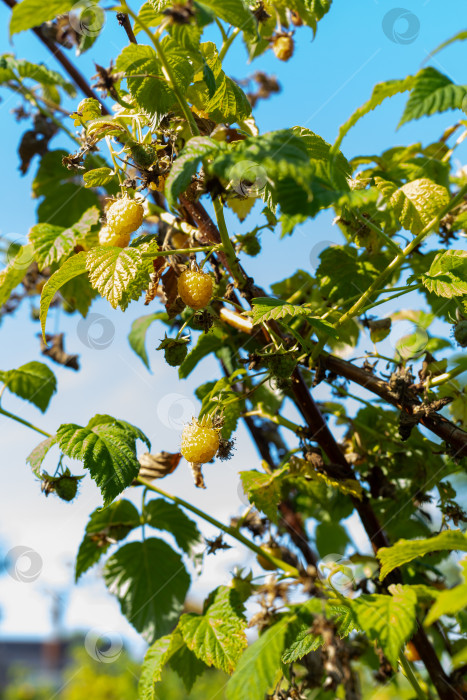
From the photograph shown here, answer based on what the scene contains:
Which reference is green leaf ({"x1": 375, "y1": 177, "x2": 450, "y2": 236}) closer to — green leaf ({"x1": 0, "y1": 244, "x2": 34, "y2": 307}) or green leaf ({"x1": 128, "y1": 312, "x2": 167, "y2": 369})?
green leaf ({"x1": 128, "y1": 312, "x2": 167, "y2": 369})

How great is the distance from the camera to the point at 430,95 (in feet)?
1.93

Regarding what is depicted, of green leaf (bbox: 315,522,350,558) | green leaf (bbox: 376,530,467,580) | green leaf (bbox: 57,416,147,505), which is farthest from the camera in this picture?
green leaf (bbox: 315,522,350,558)

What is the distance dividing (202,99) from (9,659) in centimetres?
1453

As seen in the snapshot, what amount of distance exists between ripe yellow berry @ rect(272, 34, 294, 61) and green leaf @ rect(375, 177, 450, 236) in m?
0.67

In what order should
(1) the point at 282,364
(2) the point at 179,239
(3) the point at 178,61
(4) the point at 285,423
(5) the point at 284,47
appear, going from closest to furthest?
(3) the point at 178,61
(1) the point at 282,364
(4) the point at 285,423
(2) the point at 179,239
(5) the point at 284,47

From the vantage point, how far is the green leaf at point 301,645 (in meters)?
0.73

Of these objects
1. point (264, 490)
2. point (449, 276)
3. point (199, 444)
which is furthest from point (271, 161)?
point (264, 490)

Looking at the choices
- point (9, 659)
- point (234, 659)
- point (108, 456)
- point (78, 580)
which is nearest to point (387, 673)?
point (234, 659)

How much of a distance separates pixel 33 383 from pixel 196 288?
0.58m

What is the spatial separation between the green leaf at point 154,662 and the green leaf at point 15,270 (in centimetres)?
69

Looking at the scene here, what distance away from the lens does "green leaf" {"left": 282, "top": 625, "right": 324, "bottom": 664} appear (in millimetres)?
731

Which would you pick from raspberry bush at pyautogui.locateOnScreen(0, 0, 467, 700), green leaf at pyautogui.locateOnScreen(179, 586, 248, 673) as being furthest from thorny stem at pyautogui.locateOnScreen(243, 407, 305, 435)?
green leaf at pyautogui.locateOnScreen(179, 586, 248, 673)

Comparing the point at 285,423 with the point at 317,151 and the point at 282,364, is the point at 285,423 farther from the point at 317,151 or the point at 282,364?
the point at 317,151

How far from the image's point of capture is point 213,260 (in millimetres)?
1003
